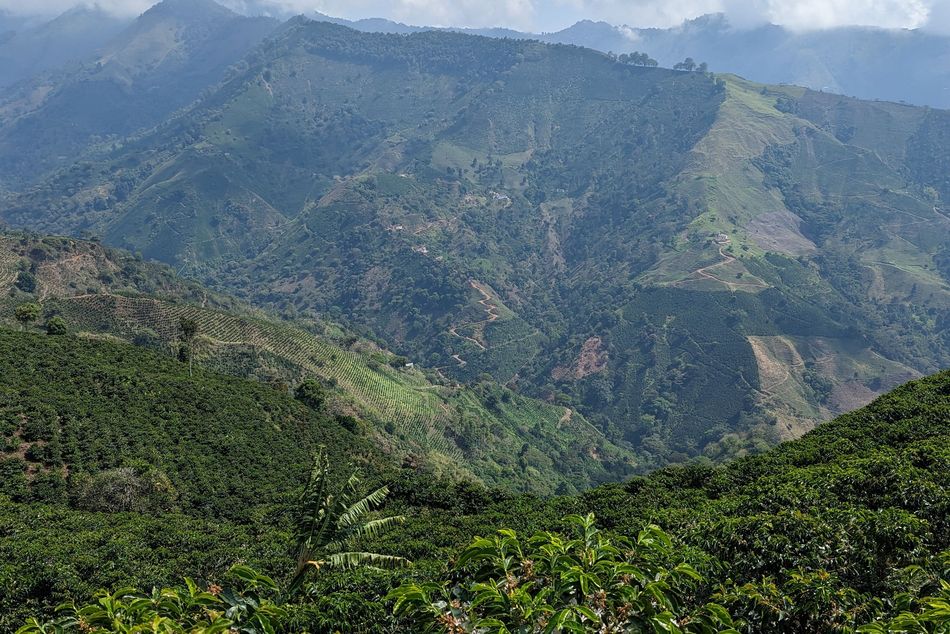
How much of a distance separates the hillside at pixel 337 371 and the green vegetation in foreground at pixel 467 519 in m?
28.1

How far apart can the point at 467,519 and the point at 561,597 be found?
26956mm

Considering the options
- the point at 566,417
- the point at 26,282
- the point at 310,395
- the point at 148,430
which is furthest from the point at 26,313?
the point at 566,417

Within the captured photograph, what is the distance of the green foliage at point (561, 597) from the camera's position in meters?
9.12

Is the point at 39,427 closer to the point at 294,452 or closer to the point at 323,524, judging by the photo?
the point at 294,452

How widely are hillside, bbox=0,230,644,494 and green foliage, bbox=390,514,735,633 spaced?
2456 inches

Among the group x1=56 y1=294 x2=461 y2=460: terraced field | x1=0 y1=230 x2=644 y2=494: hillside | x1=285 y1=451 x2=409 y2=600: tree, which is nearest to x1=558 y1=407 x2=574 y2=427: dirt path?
x1=0 y1=230 x2=644 y2=494: hillside

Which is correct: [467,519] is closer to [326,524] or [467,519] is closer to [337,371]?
[326,524]

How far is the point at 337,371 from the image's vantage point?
349 feet

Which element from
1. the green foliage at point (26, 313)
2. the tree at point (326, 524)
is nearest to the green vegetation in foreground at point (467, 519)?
the tree at point (326, 524)

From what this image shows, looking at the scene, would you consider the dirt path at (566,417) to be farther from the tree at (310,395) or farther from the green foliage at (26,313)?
the green foliage at (26,313)

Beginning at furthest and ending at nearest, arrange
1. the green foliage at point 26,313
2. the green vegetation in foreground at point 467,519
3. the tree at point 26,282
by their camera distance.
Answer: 1. the tree at point 26,282
2. the green foliage at point 26,313
3. the green vegetation in foreground at point 467,519

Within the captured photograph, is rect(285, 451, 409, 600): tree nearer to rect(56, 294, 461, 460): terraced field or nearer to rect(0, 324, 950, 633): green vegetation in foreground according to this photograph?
rect(0, 324, 950, 633): green vegetation in foreground

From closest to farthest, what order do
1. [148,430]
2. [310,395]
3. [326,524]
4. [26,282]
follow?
[326,524] → [148,430] → [310,395] → [26,282]

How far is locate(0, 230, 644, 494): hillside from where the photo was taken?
300 feet
